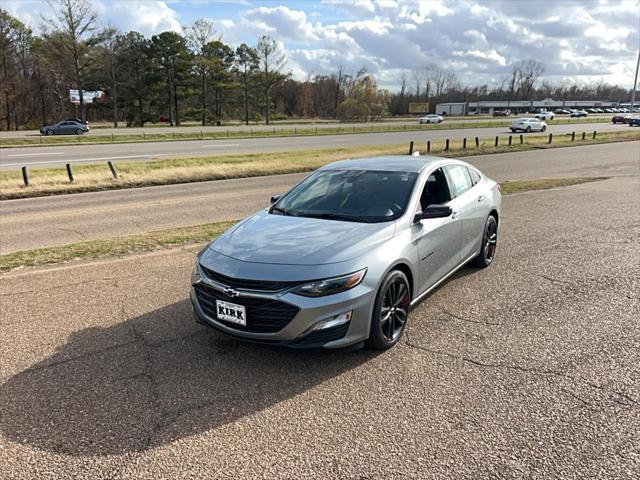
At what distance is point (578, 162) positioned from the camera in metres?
20.6

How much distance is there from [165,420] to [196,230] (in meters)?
5.60

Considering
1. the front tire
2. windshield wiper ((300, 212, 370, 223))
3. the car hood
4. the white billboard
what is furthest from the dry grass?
Result: the white billboard

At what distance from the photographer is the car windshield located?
4.41 meters

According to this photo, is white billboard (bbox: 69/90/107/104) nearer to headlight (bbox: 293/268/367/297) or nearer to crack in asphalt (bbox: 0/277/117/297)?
crack in asphalt (bbox: 0/277/117/297)

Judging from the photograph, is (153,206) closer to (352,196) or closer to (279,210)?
(279,210)

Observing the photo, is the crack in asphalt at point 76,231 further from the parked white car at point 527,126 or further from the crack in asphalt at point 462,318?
the parked white car at point 527,126

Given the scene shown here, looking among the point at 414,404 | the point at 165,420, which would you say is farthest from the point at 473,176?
the point at 165,420

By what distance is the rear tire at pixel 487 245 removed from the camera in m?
5.95

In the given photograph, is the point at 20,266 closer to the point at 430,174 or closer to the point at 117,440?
the point at 117,440

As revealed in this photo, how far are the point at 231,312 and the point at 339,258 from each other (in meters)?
0.91

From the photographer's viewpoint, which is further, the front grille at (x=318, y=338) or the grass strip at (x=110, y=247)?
the grass strip at (x=110, y=247)

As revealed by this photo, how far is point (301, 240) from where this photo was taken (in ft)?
12.7

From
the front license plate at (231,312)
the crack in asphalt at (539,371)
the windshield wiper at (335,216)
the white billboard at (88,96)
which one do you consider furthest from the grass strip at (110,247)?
the white billboard at (88,96)

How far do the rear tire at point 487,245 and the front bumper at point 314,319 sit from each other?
113 inches
